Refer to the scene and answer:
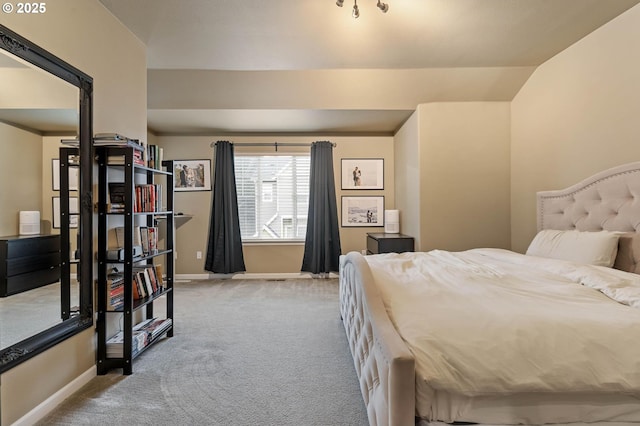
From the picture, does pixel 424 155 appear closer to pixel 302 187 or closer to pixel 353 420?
pixel 302 187

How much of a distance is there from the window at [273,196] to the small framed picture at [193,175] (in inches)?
18.6

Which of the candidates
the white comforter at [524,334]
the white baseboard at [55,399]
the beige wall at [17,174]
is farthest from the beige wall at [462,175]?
the beige wall at [17,174]

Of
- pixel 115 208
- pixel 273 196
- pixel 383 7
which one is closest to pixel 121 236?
pixel 115 208

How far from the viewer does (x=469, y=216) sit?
3.59 metres

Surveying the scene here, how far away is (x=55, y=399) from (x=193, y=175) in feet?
11.3

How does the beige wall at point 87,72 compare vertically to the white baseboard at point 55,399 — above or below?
above

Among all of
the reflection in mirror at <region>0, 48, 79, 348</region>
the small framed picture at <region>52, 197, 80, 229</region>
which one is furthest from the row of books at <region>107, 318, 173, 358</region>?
the small framed picture at <region>52, 197, 80, 229</region>

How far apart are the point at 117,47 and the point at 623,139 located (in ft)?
12.6

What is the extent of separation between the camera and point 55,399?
1.68 meters

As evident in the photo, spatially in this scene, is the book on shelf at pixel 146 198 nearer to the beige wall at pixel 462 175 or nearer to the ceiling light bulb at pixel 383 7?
the ceiling light bulb at pixel 383 7

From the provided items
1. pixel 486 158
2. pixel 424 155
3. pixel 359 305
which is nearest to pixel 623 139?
pixel 486 158

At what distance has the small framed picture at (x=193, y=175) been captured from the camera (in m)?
4.66

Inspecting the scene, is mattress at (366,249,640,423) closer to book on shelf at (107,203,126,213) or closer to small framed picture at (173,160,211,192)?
book on shelf at (107,203,126,213)

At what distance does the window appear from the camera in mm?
4766
